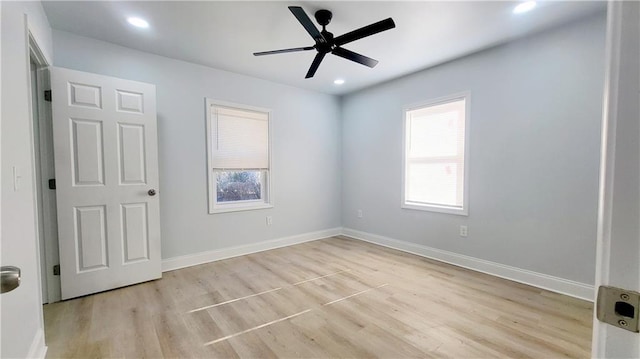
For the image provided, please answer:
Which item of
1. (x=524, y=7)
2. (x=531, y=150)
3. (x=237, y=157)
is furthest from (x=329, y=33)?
(x=531, y=150)

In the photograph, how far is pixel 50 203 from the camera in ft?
8.09

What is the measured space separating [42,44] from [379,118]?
3.83 metres

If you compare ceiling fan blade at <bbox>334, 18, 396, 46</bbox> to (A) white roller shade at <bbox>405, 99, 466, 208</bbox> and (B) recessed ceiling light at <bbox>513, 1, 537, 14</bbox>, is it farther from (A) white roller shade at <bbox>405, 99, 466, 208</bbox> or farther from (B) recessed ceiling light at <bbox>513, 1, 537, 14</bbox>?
(A) white roller shade at <bbox>405, 99, 466, 208</bbox>

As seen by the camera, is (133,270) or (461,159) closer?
(133,270)

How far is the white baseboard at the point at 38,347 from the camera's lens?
5.04ft

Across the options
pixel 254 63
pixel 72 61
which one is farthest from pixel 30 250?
pixel 254 63

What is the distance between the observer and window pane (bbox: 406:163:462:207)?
11.3 ft

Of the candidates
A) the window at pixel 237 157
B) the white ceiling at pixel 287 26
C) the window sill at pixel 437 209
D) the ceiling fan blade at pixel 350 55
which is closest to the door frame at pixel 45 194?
the white ceiling at pixel 287 26

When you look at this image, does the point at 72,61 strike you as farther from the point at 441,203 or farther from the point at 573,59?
the point at 573,59

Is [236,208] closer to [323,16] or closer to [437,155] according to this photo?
[323,16]

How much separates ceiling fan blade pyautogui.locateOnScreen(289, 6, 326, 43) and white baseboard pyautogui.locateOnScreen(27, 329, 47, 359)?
2658 millimetres

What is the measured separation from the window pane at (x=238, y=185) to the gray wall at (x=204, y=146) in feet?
0.79

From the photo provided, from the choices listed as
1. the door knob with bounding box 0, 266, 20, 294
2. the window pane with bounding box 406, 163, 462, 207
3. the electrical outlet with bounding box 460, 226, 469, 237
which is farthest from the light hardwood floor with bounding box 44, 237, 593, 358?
the door knob with bounding box 0, 266, 20, 294

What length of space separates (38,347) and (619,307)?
2.65 m
